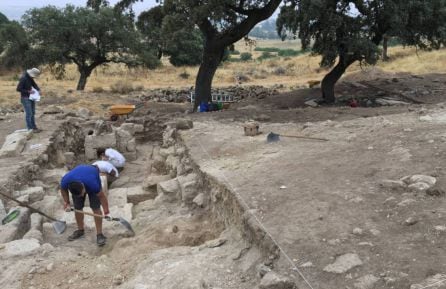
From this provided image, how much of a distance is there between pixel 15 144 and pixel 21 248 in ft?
16.3

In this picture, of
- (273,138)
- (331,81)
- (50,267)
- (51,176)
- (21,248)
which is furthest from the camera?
(331,81)

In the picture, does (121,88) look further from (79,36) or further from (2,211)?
(2,211)

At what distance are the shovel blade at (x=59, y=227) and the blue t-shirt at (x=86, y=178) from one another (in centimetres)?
103

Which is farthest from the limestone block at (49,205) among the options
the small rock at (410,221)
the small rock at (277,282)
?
the small rock at (410,221)

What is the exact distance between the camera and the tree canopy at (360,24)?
15227 mm

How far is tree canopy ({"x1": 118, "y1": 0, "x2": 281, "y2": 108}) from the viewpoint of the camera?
14430mm

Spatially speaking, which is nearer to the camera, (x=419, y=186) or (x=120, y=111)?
(x=419, y=186)

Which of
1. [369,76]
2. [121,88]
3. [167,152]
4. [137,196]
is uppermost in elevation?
[369,76]

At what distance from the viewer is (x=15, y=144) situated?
1121cm

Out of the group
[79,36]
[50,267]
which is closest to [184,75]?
[79,36]

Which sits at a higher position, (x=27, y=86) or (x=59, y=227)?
(x=27, y=86)

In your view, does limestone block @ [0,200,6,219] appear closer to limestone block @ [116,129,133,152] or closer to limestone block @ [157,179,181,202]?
limestone block @ [157,179,181,202]

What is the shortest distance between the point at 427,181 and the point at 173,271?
317 cm

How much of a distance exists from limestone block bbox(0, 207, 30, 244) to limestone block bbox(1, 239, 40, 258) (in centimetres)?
29
